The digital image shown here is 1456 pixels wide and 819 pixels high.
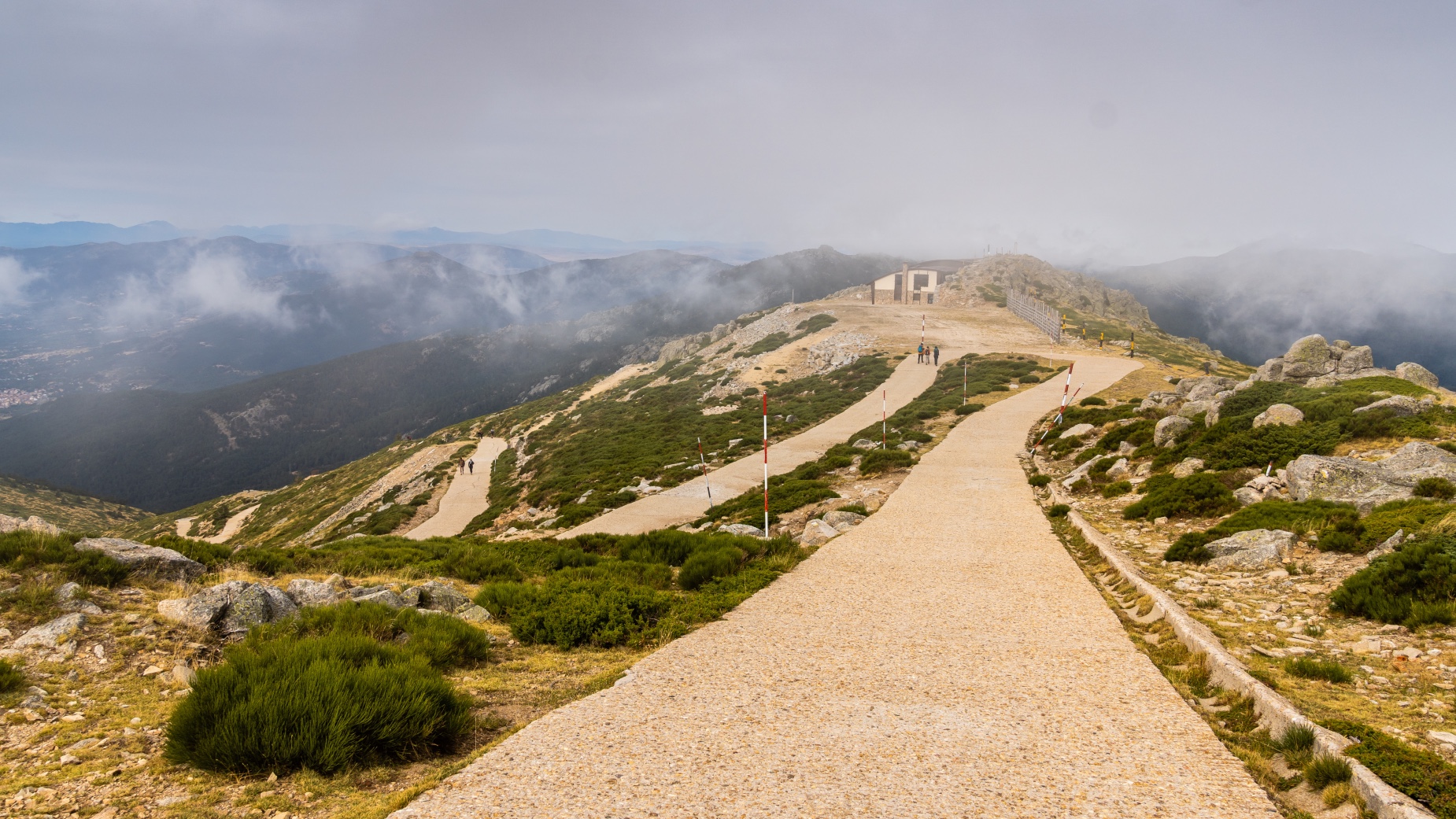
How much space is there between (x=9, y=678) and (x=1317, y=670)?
12.0 meters

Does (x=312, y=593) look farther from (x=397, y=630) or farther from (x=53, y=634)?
(x=53, y=634)

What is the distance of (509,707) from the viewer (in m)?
6.50

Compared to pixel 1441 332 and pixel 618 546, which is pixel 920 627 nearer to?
pixel 618 546

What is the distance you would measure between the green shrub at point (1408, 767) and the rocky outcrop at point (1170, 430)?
1296cm

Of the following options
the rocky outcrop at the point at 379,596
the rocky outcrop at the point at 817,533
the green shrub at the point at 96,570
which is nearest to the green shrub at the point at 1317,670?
the rocky outcrop at the point at 817,533

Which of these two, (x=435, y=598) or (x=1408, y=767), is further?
(x=435, y=598)

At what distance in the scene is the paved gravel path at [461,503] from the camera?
34.4m

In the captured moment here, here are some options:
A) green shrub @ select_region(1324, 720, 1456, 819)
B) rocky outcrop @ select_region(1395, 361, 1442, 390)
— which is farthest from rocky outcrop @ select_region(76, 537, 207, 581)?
rocky outcrop @ select_region(1395, 361, 1442, 390)

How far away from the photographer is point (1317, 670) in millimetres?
6406

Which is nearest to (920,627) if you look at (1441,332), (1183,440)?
(1183,440)

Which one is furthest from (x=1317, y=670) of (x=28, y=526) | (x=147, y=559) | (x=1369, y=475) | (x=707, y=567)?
(x=28, y=526)

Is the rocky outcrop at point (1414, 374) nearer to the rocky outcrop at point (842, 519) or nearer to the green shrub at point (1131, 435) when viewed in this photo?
the green shrub at point (1131, 435)

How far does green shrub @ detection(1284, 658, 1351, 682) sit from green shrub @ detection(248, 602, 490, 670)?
8760 millimetres

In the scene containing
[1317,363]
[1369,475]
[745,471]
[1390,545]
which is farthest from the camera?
[745,471]
